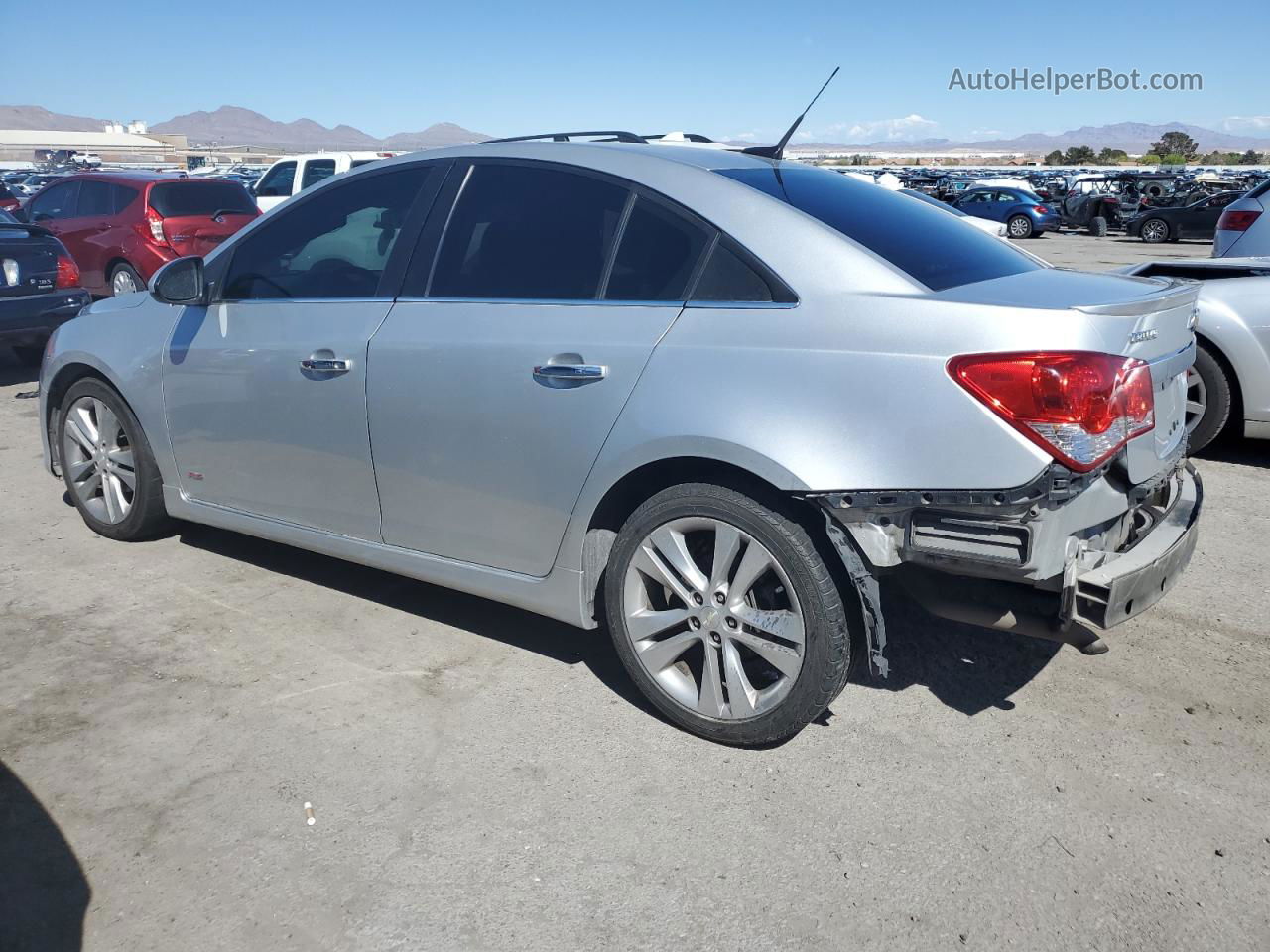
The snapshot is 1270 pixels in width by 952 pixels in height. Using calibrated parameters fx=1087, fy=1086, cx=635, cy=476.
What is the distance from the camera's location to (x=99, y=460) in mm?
4973

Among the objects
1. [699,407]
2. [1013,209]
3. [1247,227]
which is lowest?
[1013,209]

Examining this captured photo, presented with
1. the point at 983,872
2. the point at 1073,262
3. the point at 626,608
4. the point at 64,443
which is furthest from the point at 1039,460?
the point at 1073,262

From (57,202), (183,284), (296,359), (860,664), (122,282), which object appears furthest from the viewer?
(57,202)

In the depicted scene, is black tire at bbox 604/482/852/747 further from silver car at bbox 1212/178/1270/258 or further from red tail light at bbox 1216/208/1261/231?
red tail light at bbox 1216/208/1261/231

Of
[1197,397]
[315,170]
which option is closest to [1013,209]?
[315,170]

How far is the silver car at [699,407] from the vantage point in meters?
2.77

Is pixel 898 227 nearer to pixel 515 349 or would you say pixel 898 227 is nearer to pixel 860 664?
pixel 515 349

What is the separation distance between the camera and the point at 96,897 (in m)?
2.62

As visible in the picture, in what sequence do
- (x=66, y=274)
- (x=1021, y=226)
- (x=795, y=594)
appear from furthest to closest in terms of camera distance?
1. (x=1021, y=226)
2. (x=66, y=274)
3. (x=795, y=594)

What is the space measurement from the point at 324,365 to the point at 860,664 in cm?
214

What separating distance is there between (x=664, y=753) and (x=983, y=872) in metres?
0.97

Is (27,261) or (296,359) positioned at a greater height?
(296,359)

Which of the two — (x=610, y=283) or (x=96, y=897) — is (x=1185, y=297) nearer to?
(x=610, y=283)

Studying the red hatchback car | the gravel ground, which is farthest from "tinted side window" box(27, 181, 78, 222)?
the gravel ground
